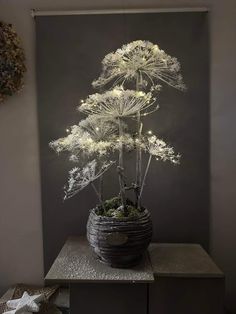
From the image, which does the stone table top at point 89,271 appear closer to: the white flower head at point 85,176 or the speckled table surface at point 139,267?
the speckled table surface at point 139,267

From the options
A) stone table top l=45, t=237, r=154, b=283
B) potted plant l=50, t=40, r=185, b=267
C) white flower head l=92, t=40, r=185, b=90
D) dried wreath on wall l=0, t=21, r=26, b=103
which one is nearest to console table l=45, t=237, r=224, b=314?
stone table top l=45, t=237, r=154, b=283

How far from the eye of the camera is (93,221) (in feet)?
5.15

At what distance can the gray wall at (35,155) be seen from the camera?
193 cm

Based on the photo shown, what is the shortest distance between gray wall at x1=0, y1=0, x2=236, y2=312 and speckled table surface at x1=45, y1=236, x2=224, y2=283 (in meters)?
0.33

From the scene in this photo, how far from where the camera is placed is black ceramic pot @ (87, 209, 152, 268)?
1496 millimetres

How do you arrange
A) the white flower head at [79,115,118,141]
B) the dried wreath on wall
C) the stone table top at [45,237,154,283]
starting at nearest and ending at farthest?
1. the stone table top at [45,237,154,283]
2. the white flower head at [79,115,118,141]
3. the dried wreath on wall

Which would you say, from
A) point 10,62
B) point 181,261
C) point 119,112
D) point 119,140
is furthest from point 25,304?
point 10,62

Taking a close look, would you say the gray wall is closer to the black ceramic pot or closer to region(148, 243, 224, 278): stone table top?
region(148, 243, 224, 278): stone table top

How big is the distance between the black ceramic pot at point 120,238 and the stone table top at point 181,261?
0.13 metres

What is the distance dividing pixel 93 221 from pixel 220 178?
84 centimetres

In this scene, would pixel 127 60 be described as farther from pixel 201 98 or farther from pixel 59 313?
pixel 59 313

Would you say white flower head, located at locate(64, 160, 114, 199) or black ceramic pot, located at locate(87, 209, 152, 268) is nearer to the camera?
black ceramic pot, located at locate(87, 209, 152, 268)

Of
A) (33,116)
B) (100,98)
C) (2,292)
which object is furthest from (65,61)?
(2,292)

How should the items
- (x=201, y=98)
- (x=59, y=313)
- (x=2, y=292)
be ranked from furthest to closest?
(x=2, y=292), (x=201, y=98), (x=59, y=313)
